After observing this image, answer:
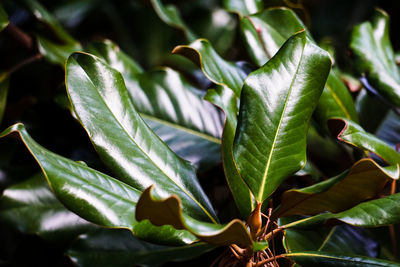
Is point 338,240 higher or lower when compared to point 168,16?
lower

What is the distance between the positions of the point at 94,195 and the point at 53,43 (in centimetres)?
57

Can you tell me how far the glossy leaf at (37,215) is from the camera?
2.10 ft

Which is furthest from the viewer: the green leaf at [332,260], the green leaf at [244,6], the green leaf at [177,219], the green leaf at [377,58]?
the green leaf at [244,6]

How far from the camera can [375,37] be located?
72 centimetres

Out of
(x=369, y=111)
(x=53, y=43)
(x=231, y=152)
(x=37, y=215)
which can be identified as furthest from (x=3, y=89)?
(x=369, y=111)

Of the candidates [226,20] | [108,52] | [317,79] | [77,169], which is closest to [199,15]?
[226,20]

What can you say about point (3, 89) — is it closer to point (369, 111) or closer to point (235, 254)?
point (235, 254)

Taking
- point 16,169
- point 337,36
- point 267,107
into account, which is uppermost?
point 267,107

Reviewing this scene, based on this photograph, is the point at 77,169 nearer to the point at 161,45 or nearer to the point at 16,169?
the point at 16,169

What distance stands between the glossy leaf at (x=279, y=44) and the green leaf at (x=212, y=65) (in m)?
0.04

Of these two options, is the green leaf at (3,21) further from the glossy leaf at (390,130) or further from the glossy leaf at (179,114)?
the glossy leaf at (390,130)

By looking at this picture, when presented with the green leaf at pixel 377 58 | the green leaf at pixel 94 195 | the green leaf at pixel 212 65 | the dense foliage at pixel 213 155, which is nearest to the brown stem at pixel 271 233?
the dense foliage at pixel 213 155

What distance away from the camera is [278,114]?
0.48 metres

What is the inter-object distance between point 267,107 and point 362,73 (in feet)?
0.91
